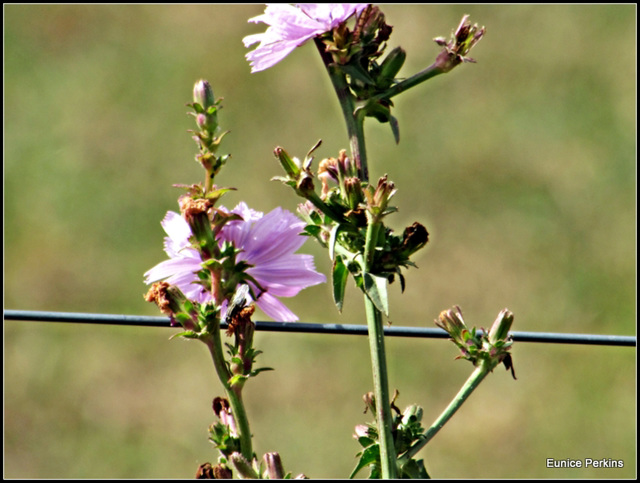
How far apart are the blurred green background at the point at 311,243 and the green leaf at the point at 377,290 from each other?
1914 millimetres

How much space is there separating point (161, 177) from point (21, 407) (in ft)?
4.16

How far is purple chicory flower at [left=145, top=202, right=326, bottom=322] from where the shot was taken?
86 cm

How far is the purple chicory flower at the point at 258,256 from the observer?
86 centimetres

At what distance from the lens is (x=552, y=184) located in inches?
160

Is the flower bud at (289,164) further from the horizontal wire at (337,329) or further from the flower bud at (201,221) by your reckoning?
the horizontal wire at (337,329)

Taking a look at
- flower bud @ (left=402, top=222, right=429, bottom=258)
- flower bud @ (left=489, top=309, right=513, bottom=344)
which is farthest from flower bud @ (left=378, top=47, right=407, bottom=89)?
flower bud @ (left=489, top=309, right=513, bottom=344)

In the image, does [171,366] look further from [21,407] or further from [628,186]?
[628,186]

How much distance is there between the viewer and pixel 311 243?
11.7ft

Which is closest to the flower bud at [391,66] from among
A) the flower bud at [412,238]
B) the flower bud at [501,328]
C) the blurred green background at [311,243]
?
the flower bud at [412,238]

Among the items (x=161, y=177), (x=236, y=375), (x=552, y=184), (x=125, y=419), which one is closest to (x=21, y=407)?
(x=125, y=419)

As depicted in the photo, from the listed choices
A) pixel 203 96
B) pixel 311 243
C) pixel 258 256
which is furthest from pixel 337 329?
pixel 311 243

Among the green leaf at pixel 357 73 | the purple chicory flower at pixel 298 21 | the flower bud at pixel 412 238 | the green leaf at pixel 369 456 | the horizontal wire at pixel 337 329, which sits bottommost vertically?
the green leaf at pixel 369 456

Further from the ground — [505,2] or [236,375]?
[505,2]

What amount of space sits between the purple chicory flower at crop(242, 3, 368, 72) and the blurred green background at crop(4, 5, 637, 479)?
1878 millimetres
